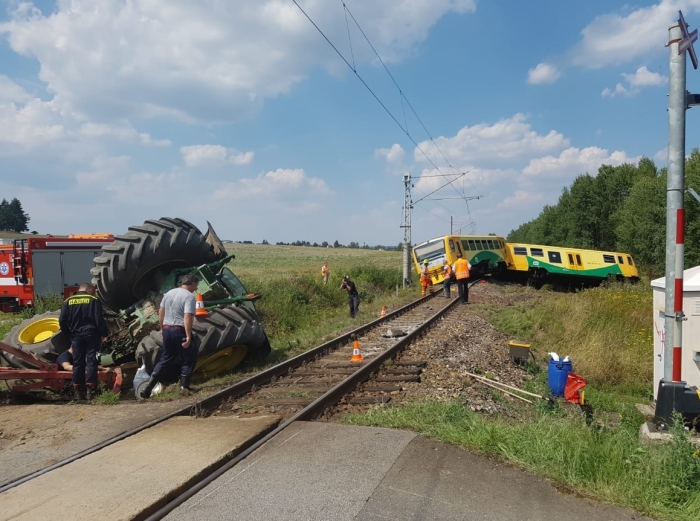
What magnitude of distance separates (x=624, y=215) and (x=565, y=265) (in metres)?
15.9

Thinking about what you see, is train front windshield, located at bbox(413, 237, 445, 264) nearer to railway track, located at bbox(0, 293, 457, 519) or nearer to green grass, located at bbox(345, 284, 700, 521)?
railway track, located at bbox(0, 293, 457, 519)

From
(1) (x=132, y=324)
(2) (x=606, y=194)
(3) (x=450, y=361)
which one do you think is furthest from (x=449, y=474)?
(2) (x=606, y=194)

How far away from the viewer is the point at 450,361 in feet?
29.0

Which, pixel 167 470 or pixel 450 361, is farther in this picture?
pixel 450 361

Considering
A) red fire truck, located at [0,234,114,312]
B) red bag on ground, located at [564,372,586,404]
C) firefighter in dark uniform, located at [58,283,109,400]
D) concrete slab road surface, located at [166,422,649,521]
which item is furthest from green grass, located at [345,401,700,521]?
red fire truck, located at [0,234,114,312]

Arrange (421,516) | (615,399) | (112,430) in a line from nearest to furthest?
1. (421,516)
2. (112,430)
3. (615,399)

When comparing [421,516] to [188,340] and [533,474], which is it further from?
[188,340]

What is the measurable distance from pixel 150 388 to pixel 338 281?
1856 cm

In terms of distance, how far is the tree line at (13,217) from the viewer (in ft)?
365

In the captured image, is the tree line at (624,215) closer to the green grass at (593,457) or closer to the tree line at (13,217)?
the green grass at (593,457)

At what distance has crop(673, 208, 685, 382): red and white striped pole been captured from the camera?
5.07 metres

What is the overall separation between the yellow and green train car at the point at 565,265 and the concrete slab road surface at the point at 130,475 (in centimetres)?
2795

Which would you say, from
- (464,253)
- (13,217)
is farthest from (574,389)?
(13,217)

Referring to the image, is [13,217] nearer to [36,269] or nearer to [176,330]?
[36,269]
